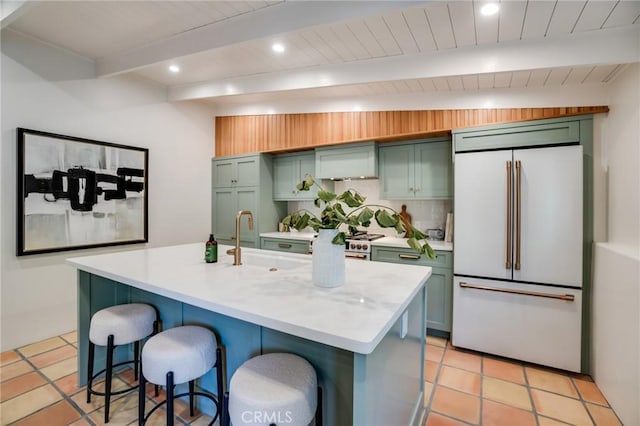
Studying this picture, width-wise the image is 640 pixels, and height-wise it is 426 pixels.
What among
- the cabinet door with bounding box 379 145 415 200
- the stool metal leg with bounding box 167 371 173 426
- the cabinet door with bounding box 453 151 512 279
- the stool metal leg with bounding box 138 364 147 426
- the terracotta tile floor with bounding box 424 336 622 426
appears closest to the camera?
the stool metal leg with bounding box 167 371 173 426

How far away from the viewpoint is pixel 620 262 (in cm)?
191

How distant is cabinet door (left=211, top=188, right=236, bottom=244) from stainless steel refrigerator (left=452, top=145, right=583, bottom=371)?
120 inches

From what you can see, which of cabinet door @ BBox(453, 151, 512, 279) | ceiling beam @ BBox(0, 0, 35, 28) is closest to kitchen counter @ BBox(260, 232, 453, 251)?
cabinet door @ BBox(453, 151, 512, 279)

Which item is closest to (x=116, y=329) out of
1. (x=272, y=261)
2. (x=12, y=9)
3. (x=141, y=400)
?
(x=141, y=400)

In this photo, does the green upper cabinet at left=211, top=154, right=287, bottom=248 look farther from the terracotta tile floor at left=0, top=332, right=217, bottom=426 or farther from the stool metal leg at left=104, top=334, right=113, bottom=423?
the stool metal leg at left=104, top=334, right=113, bottom=423

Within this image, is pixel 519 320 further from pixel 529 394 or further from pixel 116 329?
pixel 116 329

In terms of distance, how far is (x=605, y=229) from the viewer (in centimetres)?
231

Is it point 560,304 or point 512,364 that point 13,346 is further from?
point 560,304

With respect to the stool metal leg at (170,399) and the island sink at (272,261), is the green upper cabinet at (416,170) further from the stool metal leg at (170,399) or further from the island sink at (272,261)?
the stool metal leg at (170,399)

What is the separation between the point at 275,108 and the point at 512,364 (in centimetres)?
396

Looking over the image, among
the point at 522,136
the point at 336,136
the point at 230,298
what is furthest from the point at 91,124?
the point at 522,136

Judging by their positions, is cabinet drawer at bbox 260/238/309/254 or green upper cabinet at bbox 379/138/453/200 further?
cabinet drawer at bbox 260/238/309/254

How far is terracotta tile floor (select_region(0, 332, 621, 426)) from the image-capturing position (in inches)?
73.0

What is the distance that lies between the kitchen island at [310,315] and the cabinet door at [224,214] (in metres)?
2.15
